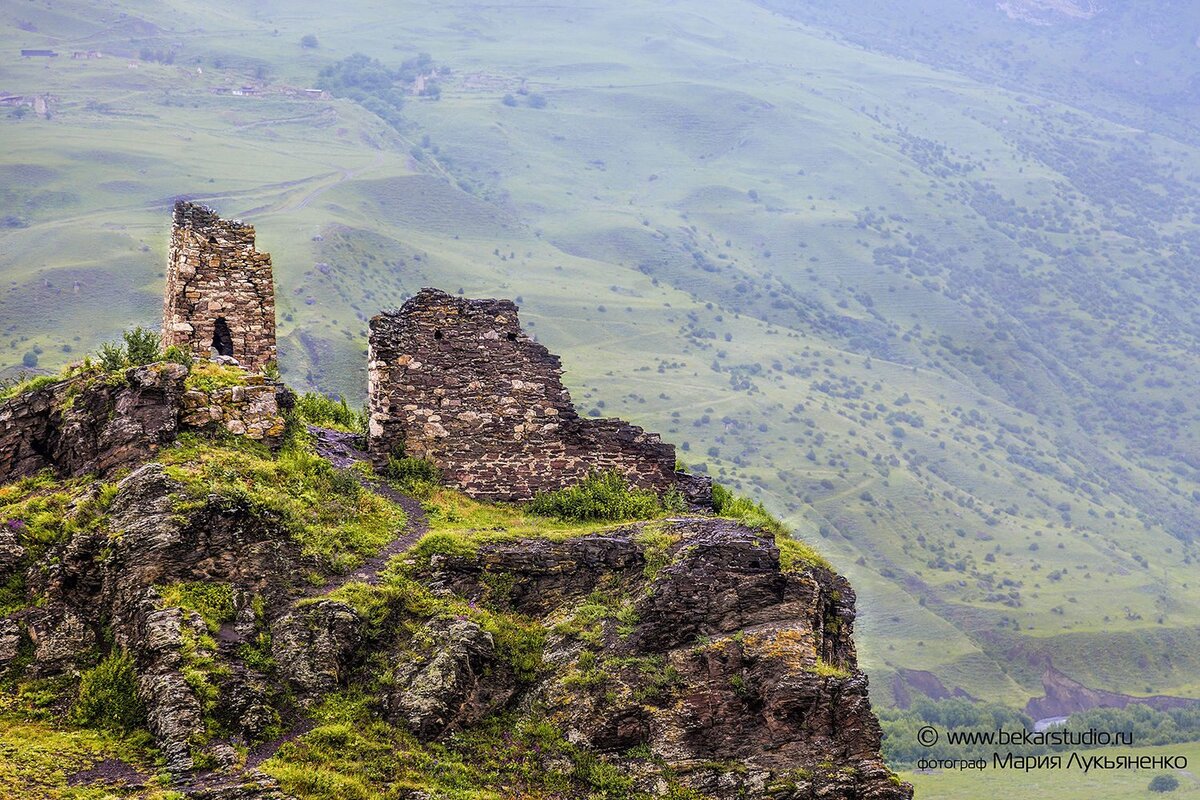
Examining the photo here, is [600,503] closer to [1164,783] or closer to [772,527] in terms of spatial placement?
[772,527]

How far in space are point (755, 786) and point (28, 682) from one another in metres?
12.7

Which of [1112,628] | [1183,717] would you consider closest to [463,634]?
[1183,717]

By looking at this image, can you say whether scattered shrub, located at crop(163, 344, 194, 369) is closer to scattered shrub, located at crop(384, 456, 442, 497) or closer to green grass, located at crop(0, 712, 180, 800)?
scattered shrub, located at crop(384, 456, 442, 497)

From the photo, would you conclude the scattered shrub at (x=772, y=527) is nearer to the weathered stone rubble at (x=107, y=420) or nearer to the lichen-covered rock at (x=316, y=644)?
the lichen-covered rock at (x=316, y=644)

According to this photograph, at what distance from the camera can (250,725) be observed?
2738 centimetres

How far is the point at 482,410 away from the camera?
122 ft

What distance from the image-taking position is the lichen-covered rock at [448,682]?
94.1 ft

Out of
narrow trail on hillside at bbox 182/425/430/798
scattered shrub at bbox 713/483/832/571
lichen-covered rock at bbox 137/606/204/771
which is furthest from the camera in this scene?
scattered shrub at bbox 713/483/832/571

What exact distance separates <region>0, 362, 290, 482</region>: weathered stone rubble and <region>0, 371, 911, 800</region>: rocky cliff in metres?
0.60

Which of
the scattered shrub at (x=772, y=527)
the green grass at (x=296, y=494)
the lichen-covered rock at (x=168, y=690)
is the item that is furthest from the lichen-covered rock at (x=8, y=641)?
the scattered shrub at (x=772, y=527)

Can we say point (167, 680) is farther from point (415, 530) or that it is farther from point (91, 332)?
point (91, 332)

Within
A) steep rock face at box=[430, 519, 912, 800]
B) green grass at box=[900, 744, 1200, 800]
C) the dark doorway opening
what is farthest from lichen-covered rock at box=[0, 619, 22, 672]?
green grass at box=[900, 744, 1200, 800]

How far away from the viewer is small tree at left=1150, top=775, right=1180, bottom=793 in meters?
136

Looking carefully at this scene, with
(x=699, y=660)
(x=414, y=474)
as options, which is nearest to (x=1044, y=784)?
(x=414, y=474)
